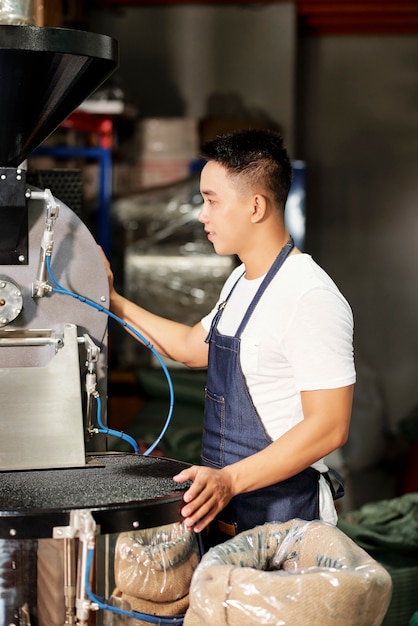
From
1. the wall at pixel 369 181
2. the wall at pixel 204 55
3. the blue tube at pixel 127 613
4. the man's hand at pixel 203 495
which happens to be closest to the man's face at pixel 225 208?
the man's hand at pixel 203 495

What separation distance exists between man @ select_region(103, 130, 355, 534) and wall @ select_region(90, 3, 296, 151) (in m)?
4.27

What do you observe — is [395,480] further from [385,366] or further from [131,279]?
[131,279]

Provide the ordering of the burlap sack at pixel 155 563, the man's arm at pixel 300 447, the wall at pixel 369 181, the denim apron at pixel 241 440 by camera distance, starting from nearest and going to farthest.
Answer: the burlap sack at pixel 155 563
the man's arm at pixel 300 447
the denim apron at pixel 241 440
the wall at pixel 369 181

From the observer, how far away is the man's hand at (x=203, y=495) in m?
1.65

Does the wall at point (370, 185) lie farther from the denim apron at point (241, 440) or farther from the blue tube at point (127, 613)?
the blue tube at point (127, 613)

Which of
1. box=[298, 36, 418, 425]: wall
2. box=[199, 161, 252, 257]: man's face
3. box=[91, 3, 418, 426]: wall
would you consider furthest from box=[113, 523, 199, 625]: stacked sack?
box=[298, 36, 418, 425]: wall

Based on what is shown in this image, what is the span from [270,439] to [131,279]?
3.44m

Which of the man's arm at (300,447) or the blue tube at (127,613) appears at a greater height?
the man's arm at (300,447)

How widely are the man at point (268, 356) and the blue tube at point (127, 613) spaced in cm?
25

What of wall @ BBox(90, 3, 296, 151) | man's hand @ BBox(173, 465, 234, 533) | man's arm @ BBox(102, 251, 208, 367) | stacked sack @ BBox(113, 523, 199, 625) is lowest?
stacked sack @ BBox(113, 523, 199, 625)

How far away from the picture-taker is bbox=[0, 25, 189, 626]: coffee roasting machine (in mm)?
1533

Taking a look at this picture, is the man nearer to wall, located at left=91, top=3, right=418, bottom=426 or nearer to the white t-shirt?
the white t-shirt

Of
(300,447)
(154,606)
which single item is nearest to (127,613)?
(154,606)

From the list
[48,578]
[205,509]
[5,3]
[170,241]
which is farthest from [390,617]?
[170,241]
